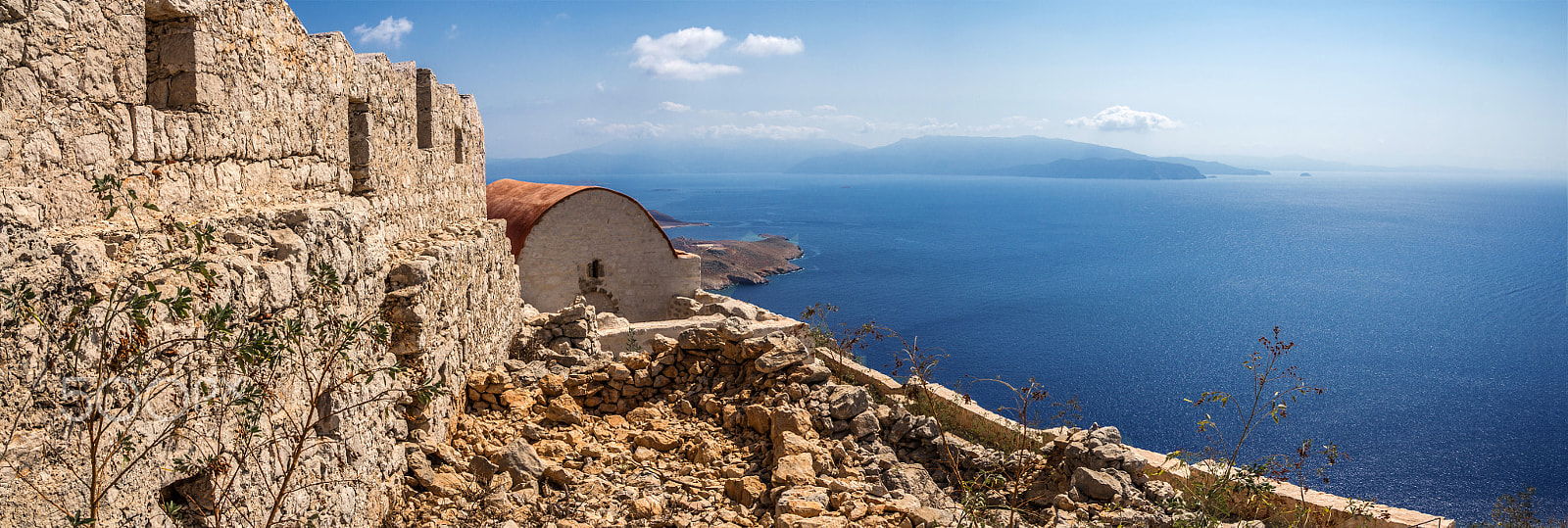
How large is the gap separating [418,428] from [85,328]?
99.7 inches

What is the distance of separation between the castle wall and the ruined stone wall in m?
9.09

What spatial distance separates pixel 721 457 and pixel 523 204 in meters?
11.6

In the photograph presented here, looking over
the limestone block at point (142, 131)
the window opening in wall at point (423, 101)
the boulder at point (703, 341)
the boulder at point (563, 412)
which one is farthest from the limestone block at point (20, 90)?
the boulder at point (703, 341)

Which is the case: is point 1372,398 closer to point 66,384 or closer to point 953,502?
point 953,502

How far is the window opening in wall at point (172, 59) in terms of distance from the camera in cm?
311

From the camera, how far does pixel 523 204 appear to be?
15867mm

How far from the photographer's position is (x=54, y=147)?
256 centimetres

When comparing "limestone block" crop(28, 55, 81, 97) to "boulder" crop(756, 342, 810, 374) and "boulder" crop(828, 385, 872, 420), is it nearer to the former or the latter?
"boulder" crop(756, 342, 810, 374)

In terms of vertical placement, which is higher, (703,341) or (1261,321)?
(703,341)

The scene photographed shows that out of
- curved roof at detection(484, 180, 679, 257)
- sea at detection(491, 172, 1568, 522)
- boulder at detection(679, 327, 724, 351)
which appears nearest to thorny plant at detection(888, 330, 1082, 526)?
sea at detection(491, 172, 1568, 522)

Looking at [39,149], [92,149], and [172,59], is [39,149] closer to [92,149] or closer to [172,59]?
[92,149]

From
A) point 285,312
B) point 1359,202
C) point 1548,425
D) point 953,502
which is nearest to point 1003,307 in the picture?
point 1548,425

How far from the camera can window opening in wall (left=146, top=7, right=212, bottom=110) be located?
3113 millimetres

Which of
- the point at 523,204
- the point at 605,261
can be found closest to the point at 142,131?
the point at 605,261
